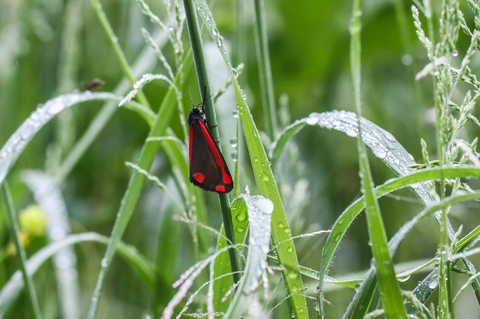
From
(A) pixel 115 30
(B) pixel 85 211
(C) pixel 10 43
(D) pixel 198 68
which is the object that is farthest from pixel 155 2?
(D) pixel 198 68

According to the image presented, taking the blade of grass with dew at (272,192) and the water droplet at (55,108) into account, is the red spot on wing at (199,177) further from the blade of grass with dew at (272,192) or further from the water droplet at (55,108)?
the water droplet at (55,108)

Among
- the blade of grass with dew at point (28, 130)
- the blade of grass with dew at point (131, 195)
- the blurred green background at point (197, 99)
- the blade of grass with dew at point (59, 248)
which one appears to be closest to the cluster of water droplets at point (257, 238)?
the blade of grass with dew at point (131, 195)

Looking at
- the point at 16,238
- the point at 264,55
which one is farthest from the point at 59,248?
the point at 264,55

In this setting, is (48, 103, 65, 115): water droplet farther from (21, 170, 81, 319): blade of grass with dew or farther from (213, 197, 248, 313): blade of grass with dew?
(21, 170, 81, 319): blade of grass with dew

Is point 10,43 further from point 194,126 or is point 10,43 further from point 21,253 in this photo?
point 194,126

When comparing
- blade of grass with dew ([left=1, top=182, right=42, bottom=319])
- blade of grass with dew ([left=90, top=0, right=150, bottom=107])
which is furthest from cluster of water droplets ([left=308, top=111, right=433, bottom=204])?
blade of grass with dew ([left=1, top=182, right=42, bottom=319])

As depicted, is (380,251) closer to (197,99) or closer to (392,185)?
(392,185)
